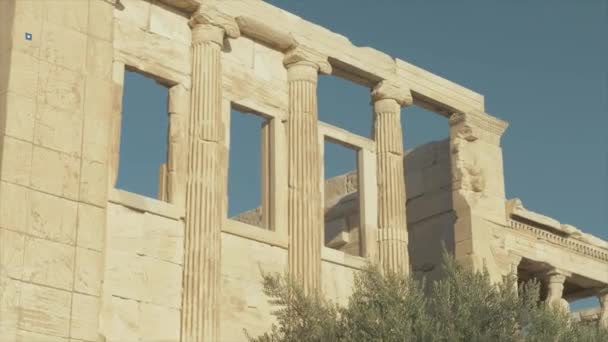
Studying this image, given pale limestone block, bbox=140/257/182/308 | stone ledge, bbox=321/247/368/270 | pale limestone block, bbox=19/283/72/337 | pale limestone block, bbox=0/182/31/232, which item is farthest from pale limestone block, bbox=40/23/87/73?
stone ledge, bbox=321/247/368/270

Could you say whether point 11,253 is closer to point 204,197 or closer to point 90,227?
point 90,227

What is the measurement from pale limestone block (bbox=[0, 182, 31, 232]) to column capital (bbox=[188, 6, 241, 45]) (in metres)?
4.16

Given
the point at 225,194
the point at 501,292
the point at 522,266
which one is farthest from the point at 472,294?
the point at 522,266

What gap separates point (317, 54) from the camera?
727 inches

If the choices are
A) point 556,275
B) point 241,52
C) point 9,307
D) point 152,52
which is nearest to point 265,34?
point 241,52

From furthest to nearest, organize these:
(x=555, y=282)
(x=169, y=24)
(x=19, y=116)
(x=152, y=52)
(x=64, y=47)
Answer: (x=555, y=282) < (x=169, y=24) < (x=152, y=52) < (x=64, y=47) < (x=19, y=116)

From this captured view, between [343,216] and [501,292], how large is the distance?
839 centimetres

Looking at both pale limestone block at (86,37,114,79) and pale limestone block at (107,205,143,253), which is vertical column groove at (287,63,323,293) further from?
pale limestone block at (86,37,114,79)

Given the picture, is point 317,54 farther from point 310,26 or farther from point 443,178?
point 443,178

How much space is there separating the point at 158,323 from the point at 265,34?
188 inches

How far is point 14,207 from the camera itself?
1382 centimetres

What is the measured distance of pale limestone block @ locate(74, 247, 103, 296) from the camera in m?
14.2

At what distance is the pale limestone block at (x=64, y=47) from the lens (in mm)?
14797

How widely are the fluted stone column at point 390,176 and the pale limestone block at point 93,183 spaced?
4866mm
